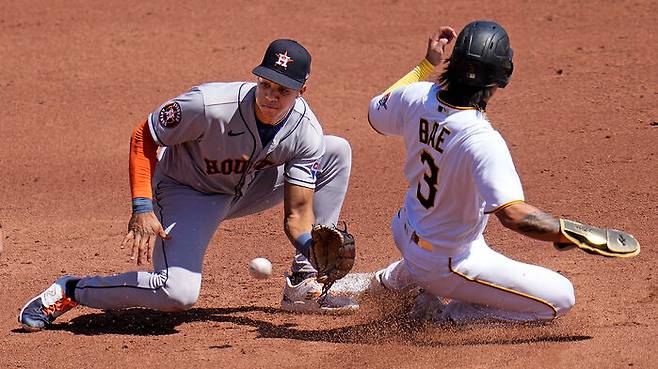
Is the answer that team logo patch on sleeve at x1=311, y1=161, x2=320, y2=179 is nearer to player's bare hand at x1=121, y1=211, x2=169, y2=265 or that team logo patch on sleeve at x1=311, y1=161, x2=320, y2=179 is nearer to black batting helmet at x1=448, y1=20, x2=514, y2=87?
player's bare hand at x1=121, y1=211, x2=169, y2=265

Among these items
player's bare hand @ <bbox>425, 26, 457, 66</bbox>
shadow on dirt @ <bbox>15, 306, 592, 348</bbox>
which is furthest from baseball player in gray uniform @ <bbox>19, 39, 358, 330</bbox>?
player's bare hand @ <bbox>425, 26, 457, 66</bbox>

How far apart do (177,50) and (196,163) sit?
6027mm

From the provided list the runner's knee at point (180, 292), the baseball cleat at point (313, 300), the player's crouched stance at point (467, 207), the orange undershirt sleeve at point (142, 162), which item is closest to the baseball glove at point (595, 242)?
the player's crouched stance at point (467, 207)

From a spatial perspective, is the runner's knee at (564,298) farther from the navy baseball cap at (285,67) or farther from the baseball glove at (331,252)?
the navy baseball cap at (285,67)

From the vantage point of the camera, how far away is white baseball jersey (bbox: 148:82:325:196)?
5.98 metres

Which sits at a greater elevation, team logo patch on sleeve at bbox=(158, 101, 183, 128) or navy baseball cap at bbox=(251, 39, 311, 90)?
navy baseball cap at bbox=(251, 39, 311, 90)

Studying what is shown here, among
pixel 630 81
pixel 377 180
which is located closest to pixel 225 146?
pixel 377 180

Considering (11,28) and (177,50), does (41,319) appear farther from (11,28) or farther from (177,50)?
(11,28)

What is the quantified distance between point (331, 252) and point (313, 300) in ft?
2.09

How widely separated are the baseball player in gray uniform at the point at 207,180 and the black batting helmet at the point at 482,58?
36.0 inches

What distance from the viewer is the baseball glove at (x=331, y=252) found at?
19.1 ft

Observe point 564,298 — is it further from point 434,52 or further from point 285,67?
point 285,67

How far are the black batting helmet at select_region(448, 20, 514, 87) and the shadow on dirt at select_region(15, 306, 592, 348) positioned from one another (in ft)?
4.18

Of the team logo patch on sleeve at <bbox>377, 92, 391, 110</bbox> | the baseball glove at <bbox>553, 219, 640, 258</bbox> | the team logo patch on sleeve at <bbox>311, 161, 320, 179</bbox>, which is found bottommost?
the team logo patch on sleeve at <bbox>311, 161, 320, 179</bbox>
